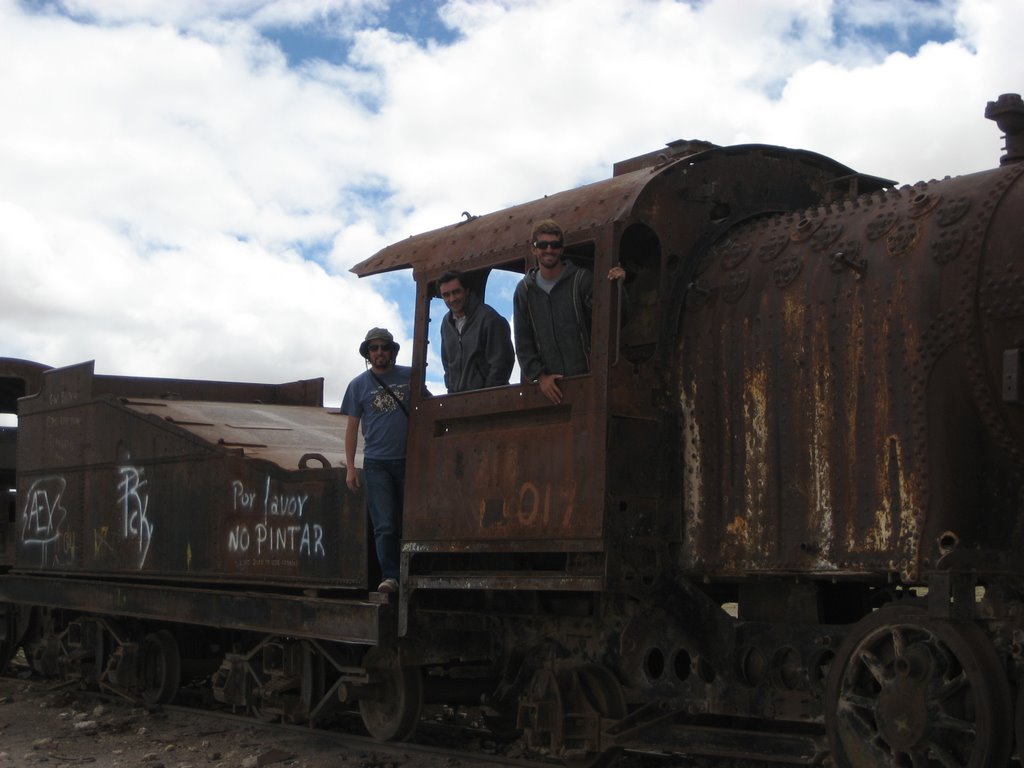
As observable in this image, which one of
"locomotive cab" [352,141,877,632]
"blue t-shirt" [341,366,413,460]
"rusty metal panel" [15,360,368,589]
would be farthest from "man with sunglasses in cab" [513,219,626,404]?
"rusty metal panel" [15,360,368,589]

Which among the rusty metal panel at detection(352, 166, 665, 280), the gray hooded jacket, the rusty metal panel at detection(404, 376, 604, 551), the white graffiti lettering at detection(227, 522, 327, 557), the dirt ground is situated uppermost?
the rusty metal panel at detection(352, 166, 665, 280)

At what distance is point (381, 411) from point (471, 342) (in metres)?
0.88

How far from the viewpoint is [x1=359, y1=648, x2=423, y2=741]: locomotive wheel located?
7.93 metres

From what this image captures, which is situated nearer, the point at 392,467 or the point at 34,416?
the point at 392,467

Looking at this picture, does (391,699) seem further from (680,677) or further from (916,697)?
(916,697)

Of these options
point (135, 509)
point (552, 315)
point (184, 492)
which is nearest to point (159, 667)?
point (135, 509)

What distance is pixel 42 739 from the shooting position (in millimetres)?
9398

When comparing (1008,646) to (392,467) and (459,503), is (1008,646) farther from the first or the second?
(392,467)

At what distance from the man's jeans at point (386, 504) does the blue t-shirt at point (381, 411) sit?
7 centimetres

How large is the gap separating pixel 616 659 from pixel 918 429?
2.24 meters

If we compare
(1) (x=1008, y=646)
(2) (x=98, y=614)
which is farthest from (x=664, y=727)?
(2) (x=98, y=614)

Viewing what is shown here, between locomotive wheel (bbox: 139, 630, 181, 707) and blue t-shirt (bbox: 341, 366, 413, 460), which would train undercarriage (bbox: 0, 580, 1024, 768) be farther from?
blue t-shirt (bbox: 341, 366, 413, 460)

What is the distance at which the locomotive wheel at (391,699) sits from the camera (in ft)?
26.0

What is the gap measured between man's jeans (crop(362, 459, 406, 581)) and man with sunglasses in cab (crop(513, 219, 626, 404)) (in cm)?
135
